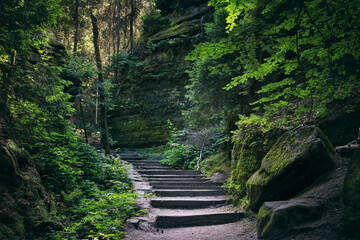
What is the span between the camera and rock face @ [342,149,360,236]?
2.47 m

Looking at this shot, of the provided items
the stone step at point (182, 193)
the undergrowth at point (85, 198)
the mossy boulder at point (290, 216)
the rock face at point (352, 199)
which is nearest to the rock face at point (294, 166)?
the mossy boulder at point (290, 216)

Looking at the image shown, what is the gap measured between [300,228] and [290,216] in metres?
0.20

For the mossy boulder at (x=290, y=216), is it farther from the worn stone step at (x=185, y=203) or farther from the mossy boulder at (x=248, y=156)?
the worn stone step at (x=185, y=203)

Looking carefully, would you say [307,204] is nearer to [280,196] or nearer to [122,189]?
[280,196]

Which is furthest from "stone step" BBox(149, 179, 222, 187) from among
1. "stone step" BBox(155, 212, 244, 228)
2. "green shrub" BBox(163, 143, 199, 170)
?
"green shrub" BBox(163, 143, 199, 170)

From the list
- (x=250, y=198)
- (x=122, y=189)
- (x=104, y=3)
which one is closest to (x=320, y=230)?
(x=250, y=198)

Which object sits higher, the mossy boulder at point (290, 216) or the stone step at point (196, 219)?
the mossy boulder at point (290, 216)

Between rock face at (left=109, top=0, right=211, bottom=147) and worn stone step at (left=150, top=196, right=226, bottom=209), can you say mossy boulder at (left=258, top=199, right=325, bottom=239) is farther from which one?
rock face at (left=109, top=0, right=211, bottom=147)

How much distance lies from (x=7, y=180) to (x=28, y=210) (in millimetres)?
667

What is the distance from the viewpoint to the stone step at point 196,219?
5.03 meters

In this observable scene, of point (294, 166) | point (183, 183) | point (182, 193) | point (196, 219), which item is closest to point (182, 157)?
point (183, 183)

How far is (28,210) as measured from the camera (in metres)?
3.84

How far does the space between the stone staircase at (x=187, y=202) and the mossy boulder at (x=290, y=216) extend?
1.96 metres

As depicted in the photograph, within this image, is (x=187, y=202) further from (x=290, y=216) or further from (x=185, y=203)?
(x=290, y=216)
